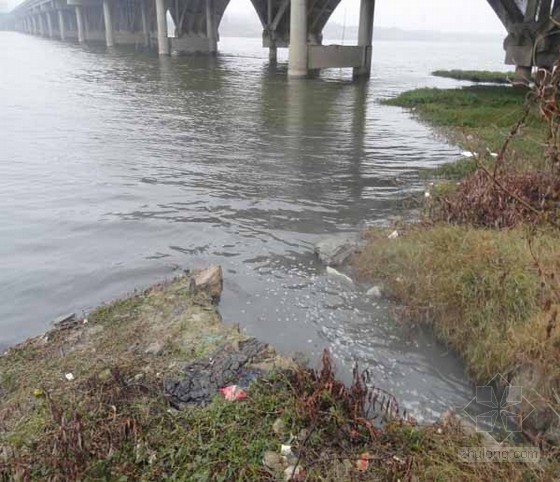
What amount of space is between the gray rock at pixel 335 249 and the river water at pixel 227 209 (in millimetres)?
193

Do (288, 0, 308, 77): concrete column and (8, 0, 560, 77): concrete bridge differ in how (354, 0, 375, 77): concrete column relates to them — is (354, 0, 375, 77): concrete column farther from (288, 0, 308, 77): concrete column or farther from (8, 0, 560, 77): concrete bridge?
(288, 0, 308, 77): concrete column

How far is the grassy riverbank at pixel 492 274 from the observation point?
12.1 ft

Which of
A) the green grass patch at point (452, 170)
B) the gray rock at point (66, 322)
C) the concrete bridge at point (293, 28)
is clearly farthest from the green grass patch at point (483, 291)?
the green grass patch at point (452, 170)

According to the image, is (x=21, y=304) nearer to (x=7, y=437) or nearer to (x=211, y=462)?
(x=7, y=437)

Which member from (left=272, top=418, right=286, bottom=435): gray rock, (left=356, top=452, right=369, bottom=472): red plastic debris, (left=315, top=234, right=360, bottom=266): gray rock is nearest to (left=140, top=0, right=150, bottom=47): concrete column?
(left=315, top=234, right=360, bottom=266): gray rock

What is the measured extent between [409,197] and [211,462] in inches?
277

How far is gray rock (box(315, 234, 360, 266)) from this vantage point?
21.2 ft

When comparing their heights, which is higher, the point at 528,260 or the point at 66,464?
the point at 528,260

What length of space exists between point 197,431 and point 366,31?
35.9 meters

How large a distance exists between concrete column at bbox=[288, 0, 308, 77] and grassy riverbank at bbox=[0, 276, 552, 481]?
94.1 feet

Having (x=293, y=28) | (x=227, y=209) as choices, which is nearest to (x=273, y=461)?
(x=227, y=209)

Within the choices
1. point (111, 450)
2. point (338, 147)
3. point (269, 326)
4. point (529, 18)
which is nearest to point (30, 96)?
point (338, 147)

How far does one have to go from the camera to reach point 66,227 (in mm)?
7965

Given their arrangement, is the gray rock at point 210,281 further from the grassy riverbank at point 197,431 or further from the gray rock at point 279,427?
the gray rock at point 279,427
